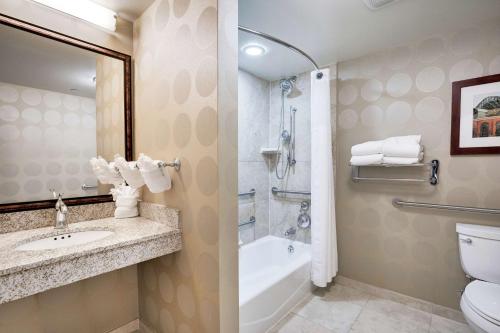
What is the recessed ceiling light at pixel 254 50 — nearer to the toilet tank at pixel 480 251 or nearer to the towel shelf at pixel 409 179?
the towel shelf at pixel 409 179

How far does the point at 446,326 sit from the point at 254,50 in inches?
109

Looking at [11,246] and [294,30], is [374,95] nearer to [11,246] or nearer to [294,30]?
[294,30]

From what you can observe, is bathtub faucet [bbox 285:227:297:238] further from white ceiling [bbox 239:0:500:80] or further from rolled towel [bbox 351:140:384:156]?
white ceiling [bbox 239:0:500:80]

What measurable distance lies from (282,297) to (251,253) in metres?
0.74

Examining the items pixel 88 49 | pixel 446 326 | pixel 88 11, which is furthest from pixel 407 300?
pixel 88 11

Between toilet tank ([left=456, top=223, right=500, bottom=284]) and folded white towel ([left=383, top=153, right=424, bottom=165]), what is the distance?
0.55 m

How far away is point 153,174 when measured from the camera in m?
1.33

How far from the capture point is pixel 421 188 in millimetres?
1949

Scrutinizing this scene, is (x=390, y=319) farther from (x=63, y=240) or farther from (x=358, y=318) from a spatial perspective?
(x=63, y=240)

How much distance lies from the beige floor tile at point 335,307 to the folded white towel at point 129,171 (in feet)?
5.47

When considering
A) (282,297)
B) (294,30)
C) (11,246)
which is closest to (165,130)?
(11,246)

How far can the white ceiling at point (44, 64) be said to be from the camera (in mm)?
1299

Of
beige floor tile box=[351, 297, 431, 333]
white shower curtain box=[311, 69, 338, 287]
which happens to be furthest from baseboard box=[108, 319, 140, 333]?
beige floor tile box=[351, 297, 431, 333]

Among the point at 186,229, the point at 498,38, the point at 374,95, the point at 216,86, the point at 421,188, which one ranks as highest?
the point at 498,38
